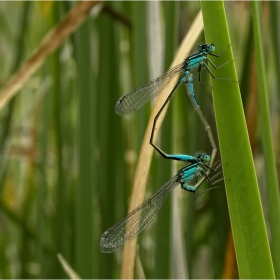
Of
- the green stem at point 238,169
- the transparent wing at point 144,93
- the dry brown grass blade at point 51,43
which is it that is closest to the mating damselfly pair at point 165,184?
the transparent wing at point 144,93

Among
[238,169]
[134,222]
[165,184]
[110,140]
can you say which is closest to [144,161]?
[165,184]

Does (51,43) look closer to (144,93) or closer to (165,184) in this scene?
(144,93)

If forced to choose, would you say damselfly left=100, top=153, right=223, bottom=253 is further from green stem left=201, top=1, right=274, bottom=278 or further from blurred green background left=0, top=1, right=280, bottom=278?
green stem left=201, top=1, right=274, bottom=278

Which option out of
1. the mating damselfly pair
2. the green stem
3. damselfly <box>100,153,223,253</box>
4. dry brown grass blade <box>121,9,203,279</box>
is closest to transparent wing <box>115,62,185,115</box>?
the mating damselfly pair

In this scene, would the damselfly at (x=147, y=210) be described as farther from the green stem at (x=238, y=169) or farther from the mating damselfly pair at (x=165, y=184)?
the green stem at (x=238, y=169)

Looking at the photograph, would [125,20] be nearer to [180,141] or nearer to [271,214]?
[180,141]

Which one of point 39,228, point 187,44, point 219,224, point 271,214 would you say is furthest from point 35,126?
point 271,214

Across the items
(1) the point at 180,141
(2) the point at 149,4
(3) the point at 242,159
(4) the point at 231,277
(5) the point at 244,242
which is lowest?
(4) the point at 231,277
